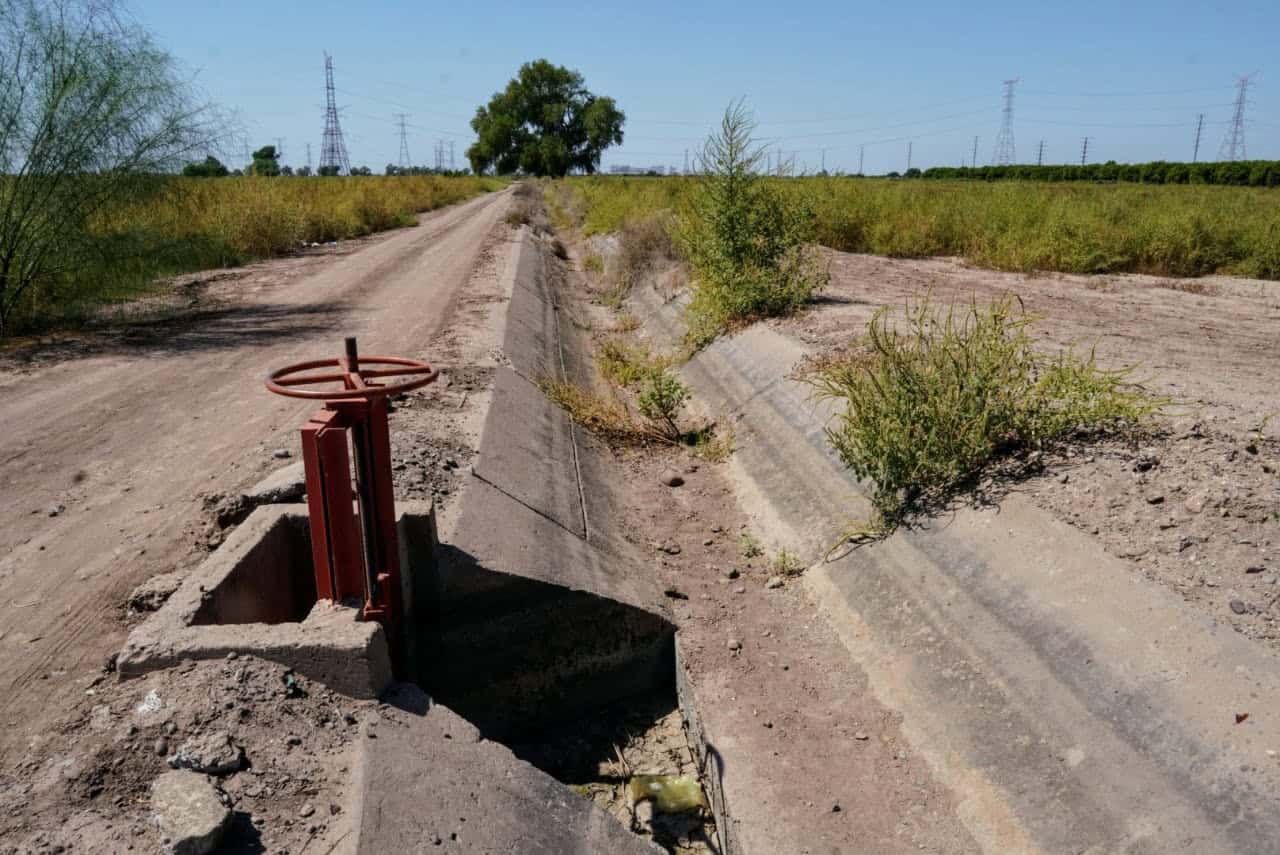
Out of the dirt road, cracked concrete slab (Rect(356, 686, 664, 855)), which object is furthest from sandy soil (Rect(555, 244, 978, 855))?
the dirt road

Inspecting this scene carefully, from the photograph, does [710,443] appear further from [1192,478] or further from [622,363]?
[1192,478]

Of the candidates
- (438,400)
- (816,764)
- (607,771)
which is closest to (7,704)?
(607,771)

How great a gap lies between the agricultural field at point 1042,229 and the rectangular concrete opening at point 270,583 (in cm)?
1253

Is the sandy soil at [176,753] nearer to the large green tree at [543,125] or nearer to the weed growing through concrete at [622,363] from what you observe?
the weed growing through concrete at [622,363]

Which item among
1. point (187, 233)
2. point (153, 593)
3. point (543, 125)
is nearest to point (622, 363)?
point (153, 593)

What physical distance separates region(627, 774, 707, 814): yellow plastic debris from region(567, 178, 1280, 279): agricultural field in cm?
1250

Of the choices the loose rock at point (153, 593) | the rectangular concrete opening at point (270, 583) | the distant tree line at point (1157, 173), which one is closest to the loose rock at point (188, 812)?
the rectangular concrete opening at point (270, 583)

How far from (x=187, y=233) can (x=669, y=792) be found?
534 inches

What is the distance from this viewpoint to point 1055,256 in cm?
1812

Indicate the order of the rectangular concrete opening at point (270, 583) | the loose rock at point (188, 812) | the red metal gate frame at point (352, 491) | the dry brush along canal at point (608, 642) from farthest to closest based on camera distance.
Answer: the rectangular concrete opening at point (270, 583)
the red metal gate frame at point (352, 491)
the dry brush along canal at point (608, 642)
the loose rock at point (188, 812)

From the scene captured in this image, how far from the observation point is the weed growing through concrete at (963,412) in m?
5.70

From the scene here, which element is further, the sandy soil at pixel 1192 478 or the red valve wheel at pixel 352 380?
the sandy soil at pixel 1192 478

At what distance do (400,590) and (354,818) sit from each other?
55.1 inches

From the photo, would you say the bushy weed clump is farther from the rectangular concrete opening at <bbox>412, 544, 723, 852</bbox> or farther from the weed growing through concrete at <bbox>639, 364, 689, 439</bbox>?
the rectangular concrete opening at <bbox>412, 544, 723, 852</bbox>
